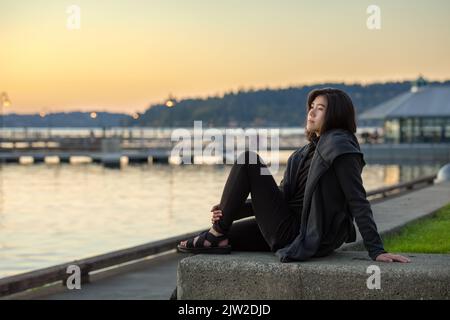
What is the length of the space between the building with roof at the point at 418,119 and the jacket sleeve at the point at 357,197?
63.7m

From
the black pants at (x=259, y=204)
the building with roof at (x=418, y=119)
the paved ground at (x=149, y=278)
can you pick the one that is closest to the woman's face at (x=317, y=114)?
the black pants at (x=259, y=204)

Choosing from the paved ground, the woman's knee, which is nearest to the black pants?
the woman's knee

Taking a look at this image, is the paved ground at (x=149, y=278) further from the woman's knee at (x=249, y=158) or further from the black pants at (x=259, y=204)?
the woman's knee at (x=249, y=158)

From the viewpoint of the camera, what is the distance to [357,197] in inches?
227

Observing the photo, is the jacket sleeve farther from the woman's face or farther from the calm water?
the calm water

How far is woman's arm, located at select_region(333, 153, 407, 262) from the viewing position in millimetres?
5742

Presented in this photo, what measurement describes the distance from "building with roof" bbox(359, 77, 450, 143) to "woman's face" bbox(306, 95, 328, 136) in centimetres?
6351

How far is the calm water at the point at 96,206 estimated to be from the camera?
18922 mm

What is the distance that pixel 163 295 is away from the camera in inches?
370

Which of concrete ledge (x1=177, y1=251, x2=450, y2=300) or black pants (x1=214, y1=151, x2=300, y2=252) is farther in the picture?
black pants (x1=214, y1=151, x2=300, y2=252)

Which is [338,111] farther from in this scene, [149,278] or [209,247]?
[149,278]

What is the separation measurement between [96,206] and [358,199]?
2584 centimetres
